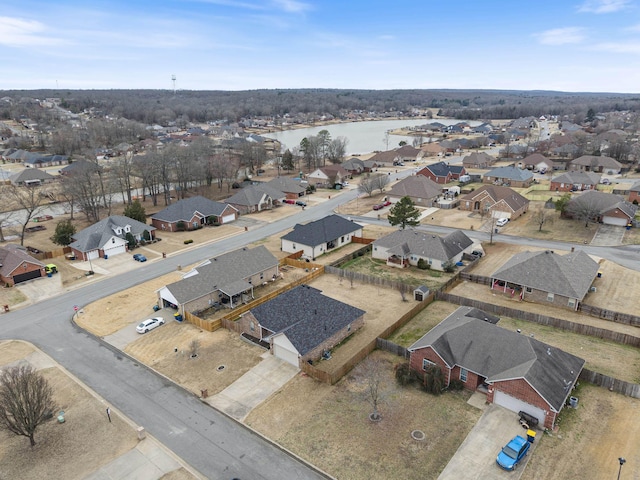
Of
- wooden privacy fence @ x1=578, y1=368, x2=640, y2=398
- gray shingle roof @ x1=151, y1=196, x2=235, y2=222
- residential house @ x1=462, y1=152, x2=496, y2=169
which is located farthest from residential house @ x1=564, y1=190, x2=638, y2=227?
gray shingle roof @ x1=151, y1=196, x2=235, y2=222

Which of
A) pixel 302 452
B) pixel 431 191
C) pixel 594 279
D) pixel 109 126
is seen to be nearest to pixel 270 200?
pixel 431 191

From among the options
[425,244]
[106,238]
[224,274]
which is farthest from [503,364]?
[106,238]

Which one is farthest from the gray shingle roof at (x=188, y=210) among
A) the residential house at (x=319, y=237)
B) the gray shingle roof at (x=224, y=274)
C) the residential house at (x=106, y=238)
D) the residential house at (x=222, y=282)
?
the residential house at (x=222, y=282)

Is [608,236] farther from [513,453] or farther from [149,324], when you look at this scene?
[149,324]

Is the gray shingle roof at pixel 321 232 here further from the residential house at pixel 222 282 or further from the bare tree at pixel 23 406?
the bare tree at pixel 23 406

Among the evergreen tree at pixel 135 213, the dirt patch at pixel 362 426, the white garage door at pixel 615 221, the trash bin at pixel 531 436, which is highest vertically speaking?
the evergreen tree at pixel 135 213

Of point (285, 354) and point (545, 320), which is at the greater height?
point (545, 320)
